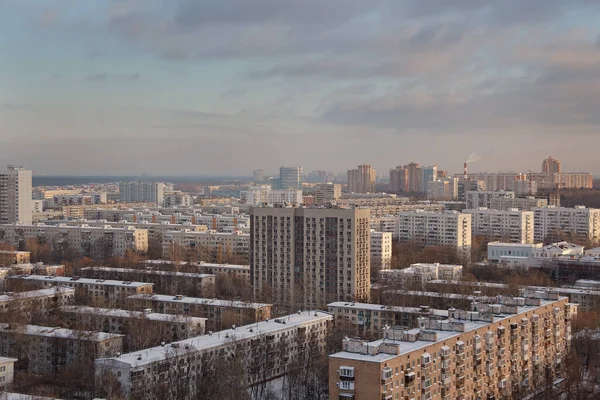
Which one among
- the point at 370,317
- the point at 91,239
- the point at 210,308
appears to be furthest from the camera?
the point at 91,239

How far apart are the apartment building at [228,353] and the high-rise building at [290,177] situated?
48642 mm

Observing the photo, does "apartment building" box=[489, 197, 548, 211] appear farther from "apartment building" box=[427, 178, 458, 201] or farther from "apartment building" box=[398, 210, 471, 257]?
"apartment building" box=[427, 178, 458, 201]

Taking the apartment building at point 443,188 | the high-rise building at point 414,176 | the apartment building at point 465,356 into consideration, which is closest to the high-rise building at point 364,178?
the high-rise building at point 414,176

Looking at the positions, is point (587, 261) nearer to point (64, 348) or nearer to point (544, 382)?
point (544, 382)

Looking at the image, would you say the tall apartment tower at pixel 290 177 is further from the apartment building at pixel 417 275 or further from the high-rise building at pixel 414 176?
the apartment building at pixel 417 275

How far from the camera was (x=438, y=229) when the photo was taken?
23.4 m

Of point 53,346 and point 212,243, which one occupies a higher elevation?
point 212,243

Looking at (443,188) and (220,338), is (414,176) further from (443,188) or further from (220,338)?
(220,338)

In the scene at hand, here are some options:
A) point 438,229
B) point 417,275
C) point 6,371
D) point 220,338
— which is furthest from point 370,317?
point 438,229

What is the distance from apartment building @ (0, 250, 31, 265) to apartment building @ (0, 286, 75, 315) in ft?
18.5

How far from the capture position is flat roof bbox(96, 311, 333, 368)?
8.65 m

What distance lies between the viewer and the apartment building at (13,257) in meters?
18.9

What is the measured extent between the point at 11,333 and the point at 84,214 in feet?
80.3

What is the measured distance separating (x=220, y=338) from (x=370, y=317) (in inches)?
119
